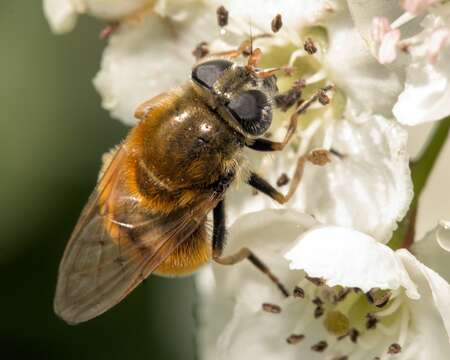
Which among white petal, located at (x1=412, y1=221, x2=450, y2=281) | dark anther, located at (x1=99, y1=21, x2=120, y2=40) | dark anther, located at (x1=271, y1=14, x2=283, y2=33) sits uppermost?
dark anther, located at (x1=271, y1=14, x2=283, y2=33)

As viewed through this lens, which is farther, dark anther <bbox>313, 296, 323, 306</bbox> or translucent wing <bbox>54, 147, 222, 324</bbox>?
dark anther <bbox>313, 296, 323, 306</bbox>

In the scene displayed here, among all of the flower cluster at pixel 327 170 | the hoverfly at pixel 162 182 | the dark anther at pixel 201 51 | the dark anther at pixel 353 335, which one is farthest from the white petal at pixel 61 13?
the dark anther at pixel 353 335

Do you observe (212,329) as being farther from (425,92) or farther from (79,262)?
(425,92)

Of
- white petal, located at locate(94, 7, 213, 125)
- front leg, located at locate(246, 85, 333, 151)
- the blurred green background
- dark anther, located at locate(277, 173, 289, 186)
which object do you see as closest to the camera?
front leg, located at locate(246, 85, 333, 151)

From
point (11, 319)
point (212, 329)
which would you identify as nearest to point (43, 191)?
point (11, 319)

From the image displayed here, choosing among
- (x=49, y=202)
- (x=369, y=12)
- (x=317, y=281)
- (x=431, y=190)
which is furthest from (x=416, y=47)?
(x=49, y=202)

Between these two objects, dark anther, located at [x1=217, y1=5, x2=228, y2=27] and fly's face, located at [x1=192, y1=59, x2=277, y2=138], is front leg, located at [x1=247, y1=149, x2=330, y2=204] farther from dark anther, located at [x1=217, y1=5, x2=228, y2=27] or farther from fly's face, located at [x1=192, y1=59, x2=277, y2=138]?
dark anther, located at [x1=217, y1=5, x2=228, y2=27]

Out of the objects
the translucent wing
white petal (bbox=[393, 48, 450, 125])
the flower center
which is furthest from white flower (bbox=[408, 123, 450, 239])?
the translucent wing

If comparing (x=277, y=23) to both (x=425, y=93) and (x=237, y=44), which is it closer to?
(x=237, y=44)
